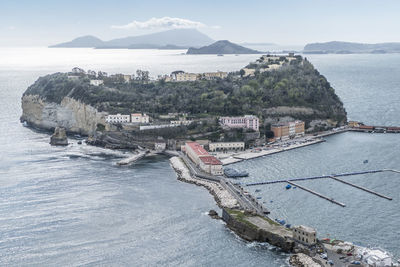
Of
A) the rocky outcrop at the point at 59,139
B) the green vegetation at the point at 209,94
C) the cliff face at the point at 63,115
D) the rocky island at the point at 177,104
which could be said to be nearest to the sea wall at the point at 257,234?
the rocky island at the point at 177,104

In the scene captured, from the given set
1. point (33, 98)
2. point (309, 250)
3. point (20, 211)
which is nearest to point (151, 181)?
point (20, 211)

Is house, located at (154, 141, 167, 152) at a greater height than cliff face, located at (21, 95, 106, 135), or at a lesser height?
lesser

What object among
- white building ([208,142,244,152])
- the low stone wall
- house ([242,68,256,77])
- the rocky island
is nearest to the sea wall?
the low stone wall

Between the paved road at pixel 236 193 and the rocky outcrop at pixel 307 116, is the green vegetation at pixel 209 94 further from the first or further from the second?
the paved road at pixel 236 193

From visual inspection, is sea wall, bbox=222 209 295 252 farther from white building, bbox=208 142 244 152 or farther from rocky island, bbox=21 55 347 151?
rocky island, bbox=21 55 347 151

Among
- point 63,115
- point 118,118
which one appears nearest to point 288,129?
point 118,118
